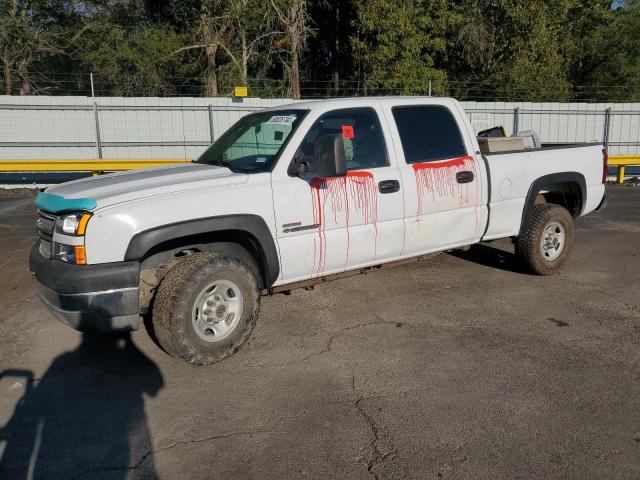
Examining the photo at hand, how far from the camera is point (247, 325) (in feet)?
14.4

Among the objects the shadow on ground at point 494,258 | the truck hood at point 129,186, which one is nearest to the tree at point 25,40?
the shadow on ground at point 494,258

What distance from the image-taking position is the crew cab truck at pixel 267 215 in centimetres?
385

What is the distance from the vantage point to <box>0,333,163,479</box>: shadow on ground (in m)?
3.10

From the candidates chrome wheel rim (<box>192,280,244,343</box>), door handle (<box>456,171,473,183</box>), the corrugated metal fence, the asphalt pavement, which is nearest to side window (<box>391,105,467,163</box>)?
door handle (<box>456,171,473,183</box>)

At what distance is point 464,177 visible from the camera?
5484 millimetres

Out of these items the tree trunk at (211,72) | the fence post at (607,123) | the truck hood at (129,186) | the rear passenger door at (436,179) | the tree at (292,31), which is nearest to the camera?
the truck hood at (129,186)

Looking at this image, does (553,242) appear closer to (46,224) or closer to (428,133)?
(428,133)

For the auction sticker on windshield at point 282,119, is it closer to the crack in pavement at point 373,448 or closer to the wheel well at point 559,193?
the crack in pavement at point 373,448

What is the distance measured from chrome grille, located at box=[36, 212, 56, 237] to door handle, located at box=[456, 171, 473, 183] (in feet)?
11.3

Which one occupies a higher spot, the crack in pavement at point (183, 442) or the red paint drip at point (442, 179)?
the red paint drip at point (442, 179)

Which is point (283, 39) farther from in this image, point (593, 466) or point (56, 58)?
point (593, 466)

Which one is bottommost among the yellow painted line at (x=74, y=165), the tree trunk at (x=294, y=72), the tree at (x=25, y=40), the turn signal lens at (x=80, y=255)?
the turn signal lens at (x=80, y=255)

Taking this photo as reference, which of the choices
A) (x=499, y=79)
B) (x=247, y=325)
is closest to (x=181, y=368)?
(x=247, y=325)

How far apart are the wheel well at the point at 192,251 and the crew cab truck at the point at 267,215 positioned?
0.01 metres
